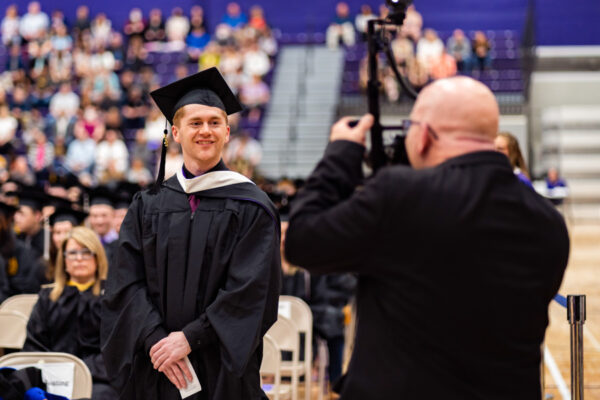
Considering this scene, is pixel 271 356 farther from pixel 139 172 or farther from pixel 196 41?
pixel 196 41

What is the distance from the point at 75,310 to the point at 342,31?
656 inches

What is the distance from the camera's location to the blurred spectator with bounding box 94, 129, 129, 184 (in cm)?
1556

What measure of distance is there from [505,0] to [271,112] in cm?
699

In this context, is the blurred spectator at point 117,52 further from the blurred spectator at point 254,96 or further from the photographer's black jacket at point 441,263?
the photographer's black jacket at point 441,263

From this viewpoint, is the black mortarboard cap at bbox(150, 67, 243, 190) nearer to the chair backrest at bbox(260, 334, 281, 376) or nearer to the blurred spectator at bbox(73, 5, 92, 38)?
the chair backrest at bbox(260, 334, 281, 376)

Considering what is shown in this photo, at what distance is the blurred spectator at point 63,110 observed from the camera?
17344 millimetres

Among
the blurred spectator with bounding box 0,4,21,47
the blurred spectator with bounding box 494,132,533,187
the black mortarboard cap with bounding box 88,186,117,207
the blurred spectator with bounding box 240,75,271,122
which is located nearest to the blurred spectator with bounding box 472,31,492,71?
the blurred spectator with bounding box 240,75,271,122

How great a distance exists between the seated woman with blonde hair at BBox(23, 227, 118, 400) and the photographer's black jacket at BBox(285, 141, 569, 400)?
9.54 feet

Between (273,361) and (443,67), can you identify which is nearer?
(273,361)

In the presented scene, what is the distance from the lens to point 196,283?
124 inches

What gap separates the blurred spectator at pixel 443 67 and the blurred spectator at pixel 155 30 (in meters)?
7.04

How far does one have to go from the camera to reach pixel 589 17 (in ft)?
67.5

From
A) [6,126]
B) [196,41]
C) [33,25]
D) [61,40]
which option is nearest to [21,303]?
[6,126]

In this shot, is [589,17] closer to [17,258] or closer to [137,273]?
[17,258]
